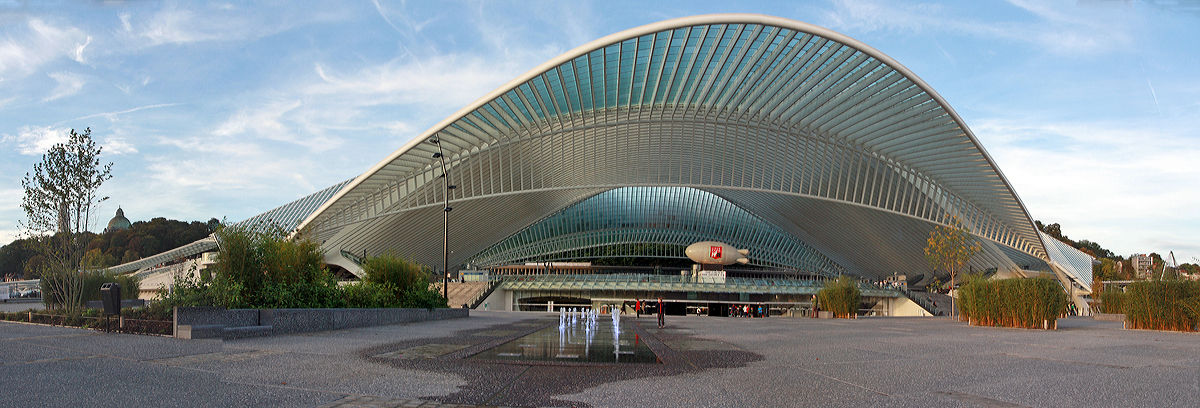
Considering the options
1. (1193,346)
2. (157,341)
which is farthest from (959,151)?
(157,341)

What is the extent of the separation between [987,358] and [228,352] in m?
12.1

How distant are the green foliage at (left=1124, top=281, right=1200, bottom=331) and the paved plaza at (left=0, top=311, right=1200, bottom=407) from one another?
38.5 ft

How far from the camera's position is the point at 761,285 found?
2438 inches

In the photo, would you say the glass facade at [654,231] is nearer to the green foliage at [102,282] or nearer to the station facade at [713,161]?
the station facade at [713,161]

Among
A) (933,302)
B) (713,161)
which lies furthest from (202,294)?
(933,302)

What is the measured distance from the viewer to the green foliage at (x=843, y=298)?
39.6 meters

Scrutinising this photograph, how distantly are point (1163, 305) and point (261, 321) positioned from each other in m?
26.0

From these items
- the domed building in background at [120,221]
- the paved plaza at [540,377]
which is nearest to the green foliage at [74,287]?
the paved plaza at [540,377]

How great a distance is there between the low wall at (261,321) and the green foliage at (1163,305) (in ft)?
79.4

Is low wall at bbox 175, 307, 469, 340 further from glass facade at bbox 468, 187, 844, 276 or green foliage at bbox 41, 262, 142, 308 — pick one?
glass facade at bbox 468, 187, 844, 276

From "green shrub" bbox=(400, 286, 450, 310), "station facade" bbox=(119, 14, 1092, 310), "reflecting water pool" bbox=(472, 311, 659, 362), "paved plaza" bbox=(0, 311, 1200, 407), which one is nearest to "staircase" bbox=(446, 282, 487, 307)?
"station facade" bbox=(119, 14, 1092, 310)

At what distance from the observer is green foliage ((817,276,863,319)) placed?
39.6m

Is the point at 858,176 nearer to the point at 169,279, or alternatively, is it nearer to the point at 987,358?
the point at 987,358

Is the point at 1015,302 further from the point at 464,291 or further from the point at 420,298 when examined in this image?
the point at 464,291
